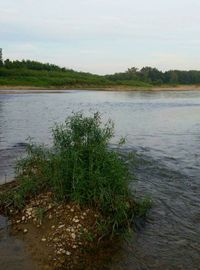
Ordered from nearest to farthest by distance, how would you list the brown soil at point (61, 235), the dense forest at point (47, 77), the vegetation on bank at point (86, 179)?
1. the brown soil at point (61, 235)
2. the vegetation on bank at point (86, 179)
3. the dense forest at point (47, 77)

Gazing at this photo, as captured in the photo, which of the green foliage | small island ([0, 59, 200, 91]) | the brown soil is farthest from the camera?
small island ([0, 59, 200, 91])

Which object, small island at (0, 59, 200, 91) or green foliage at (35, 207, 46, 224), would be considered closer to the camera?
green foliage at (35, 207, 46, 224)

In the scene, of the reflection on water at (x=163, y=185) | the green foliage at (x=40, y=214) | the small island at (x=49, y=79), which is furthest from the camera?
the small island at (x=49, y=79)

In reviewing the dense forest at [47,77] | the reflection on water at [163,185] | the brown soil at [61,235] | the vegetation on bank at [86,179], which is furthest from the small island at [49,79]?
the brown soil at [61,235]

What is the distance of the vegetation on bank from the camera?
719 centimetres

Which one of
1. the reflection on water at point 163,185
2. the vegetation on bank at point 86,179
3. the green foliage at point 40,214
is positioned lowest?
the reflection on water at point 163,185

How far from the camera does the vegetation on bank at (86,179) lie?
7.19 meters

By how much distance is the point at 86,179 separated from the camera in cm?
733

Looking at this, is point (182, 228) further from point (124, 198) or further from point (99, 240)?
point (99, 240)

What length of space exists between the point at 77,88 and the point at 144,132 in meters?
73.3

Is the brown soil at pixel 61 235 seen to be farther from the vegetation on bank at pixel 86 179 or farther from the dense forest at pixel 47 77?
the dense forest at pixel 47 77

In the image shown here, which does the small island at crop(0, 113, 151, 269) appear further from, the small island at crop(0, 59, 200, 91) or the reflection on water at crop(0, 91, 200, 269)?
the small island at crop(0, 59, 200, 91)

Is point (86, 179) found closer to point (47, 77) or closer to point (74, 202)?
point (74, 202)

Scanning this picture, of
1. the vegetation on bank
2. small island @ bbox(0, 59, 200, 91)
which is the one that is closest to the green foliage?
the vegetation on bank
